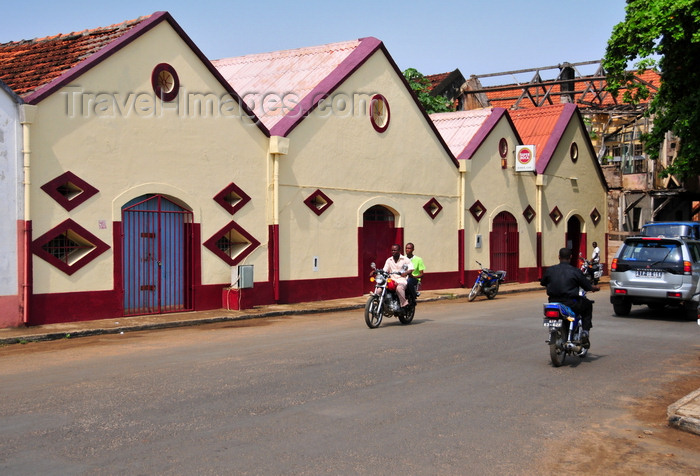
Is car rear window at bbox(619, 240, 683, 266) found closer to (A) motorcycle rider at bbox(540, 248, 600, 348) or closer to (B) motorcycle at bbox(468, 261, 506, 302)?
(B) motorcycle at bbox(468, 261, 506, 302)

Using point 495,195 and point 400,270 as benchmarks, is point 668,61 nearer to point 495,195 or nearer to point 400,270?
point 495,195

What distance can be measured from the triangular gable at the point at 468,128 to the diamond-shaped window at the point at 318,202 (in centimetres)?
780

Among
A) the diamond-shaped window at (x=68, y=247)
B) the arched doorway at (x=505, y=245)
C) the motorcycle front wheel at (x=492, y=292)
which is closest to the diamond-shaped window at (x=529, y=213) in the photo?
the arched doorway at (x=505, y=245)

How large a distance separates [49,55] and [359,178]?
9.13 m

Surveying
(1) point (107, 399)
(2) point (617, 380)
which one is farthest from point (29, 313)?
(2) point (617, 380)

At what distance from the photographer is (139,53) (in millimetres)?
16328

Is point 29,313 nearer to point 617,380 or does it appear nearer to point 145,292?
Answer: point 145,292

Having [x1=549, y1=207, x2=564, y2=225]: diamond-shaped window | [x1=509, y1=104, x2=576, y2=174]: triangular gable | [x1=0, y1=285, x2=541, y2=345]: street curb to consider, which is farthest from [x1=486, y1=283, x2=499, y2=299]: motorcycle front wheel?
[x1=549, y1=207, x2=564, y2=225]: diamond-shaped window

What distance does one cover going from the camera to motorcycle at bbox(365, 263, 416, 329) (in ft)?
47.2

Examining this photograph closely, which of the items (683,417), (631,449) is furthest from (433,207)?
(631,449)

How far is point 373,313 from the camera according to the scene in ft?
47.2

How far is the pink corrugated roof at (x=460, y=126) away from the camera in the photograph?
28.7m

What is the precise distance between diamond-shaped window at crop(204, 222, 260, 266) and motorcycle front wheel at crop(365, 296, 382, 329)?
16.5 ft

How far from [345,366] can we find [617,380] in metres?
3.47
